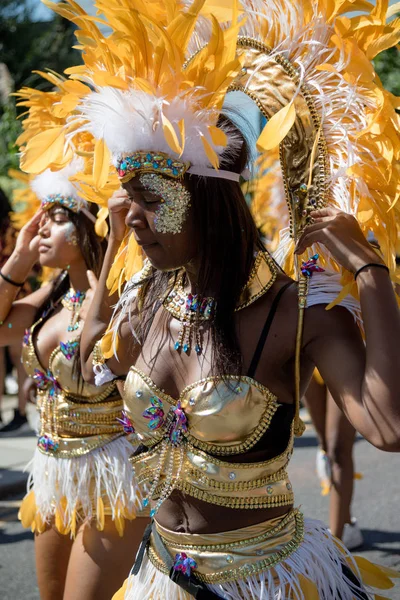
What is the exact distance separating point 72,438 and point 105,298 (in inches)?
34.1

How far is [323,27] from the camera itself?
1.98 metres

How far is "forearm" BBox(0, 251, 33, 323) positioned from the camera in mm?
3463

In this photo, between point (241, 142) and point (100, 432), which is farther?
point (100, 432)

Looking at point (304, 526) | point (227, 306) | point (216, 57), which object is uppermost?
point (216, 57)

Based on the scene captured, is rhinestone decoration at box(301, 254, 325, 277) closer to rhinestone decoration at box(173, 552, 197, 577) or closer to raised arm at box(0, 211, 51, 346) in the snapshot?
rhinestone decoration at box(173, 552, 197, 577)

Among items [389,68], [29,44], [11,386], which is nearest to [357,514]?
[11,386]

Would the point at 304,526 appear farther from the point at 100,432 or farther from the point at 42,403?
the point at 42,403

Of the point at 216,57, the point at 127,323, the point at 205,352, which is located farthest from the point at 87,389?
the point at 216,57

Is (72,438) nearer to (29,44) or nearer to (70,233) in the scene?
(70,233)

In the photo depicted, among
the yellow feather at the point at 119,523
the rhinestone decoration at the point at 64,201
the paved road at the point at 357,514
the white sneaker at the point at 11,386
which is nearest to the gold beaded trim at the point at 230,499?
the yellow feather at the point at 119,523

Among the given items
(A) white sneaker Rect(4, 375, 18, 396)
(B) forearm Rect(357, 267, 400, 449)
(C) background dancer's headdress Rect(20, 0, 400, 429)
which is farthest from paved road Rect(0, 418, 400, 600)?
(A) white sneaker Rect(4, 375, 18, 396)

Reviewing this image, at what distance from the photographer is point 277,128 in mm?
1848

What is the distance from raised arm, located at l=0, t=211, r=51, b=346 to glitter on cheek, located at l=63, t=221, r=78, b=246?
22 centimetres

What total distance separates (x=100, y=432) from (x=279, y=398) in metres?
1.31
